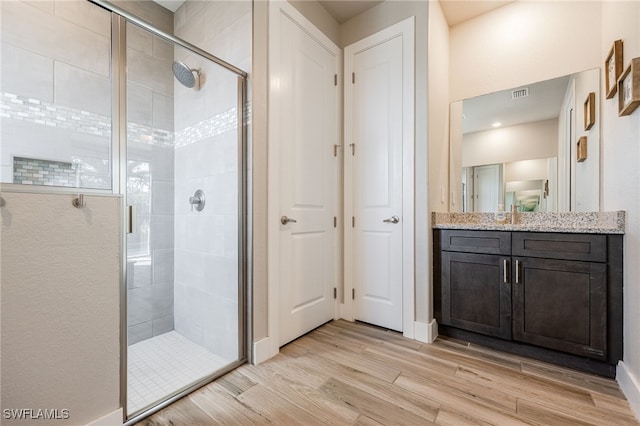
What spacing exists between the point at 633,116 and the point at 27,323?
2843 millimetres

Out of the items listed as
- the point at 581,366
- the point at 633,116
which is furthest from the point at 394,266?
the point at 633,116

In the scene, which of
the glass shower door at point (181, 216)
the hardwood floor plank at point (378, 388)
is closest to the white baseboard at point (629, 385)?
the hardwood floor plank at point (378, 388)

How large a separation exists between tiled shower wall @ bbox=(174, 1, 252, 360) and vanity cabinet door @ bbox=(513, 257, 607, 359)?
1.89 meters

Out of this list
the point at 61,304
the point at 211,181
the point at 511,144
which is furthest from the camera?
the point at 511,144

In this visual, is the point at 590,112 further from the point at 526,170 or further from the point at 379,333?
the point at 379,333

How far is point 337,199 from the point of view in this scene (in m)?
2.50

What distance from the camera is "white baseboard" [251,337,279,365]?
5.66ft

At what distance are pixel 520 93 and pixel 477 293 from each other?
64.2 inches

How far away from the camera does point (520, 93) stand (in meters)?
2.20

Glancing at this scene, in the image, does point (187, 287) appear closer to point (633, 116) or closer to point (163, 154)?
point (163, 154)

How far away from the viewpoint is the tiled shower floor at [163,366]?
1.46 meters

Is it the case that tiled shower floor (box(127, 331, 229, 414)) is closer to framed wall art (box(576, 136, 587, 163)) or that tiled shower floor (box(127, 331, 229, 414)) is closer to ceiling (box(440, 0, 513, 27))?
framed wall art (box(576, 136, 587, 163))

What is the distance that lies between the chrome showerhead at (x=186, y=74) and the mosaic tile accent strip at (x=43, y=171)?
952 mm

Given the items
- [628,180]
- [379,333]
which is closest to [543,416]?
[379,333]
